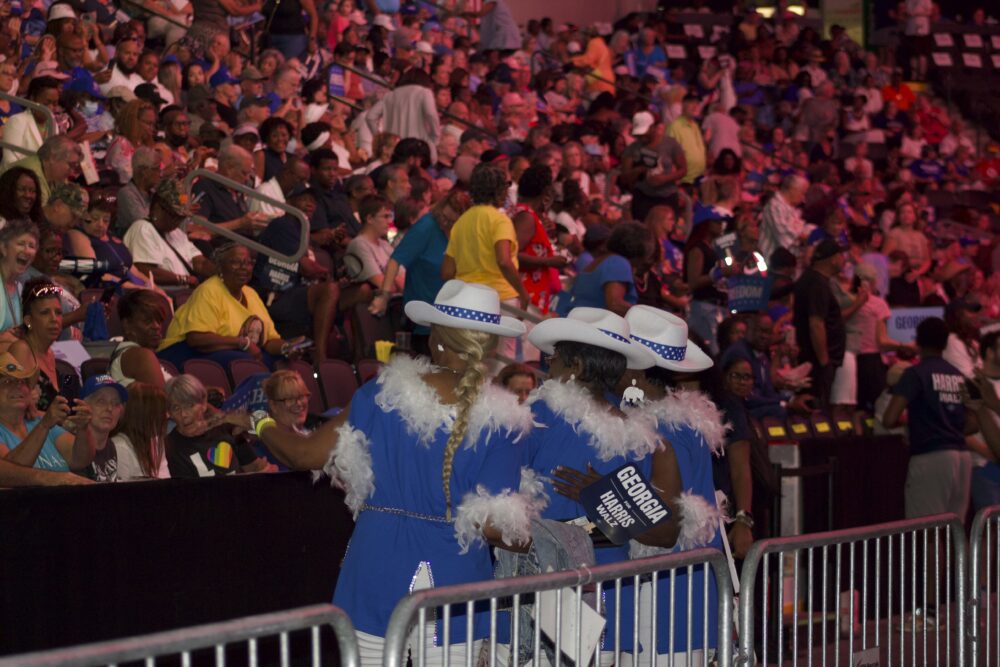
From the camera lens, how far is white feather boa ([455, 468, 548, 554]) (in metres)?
3.91

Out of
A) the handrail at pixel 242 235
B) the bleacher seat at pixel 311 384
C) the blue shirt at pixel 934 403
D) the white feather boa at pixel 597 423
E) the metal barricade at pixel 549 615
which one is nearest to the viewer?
the metal barricade at pixel 549 615

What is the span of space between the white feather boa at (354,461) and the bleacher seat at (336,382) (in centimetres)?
428

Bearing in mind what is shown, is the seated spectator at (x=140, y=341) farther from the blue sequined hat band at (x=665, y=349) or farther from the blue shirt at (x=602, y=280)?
the blue sequined hat band at (x=665, y=349)

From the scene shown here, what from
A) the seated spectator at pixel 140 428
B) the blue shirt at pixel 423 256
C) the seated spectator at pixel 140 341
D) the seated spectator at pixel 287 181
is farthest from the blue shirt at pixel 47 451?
the seated spectator at pixel 287 181

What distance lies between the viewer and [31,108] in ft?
32.0

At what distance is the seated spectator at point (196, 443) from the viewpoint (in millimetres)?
6363

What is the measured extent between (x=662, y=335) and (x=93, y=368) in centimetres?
356

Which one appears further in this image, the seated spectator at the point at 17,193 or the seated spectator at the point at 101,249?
the seated spectator at the point at 101,249

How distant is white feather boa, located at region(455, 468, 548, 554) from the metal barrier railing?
20.4ft

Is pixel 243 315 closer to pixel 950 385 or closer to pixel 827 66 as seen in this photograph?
pixel 950 385

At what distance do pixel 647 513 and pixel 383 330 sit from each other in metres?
5.55

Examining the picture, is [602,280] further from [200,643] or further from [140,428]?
[200,643]

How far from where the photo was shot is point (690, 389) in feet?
17.4

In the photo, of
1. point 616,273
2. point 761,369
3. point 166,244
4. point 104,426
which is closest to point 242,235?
point 166,244
